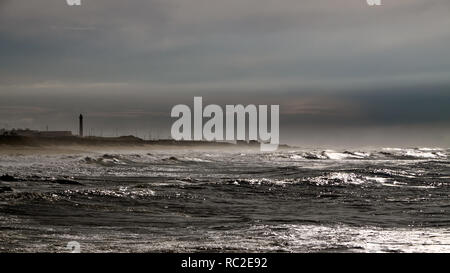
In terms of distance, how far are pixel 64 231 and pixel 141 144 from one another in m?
141

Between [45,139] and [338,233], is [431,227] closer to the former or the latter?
[338,233]

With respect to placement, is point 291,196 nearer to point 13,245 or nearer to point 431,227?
point 431,227

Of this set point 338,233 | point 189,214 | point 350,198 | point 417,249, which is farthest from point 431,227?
point 350,198

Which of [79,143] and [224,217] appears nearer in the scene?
[224,217]

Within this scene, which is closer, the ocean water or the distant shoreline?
the ocean water

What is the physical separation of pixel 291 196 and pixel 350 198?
2158mm

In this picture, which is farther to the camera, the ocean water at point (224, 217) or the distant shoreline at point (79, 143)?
the distant shoreline at point (79, 143)
